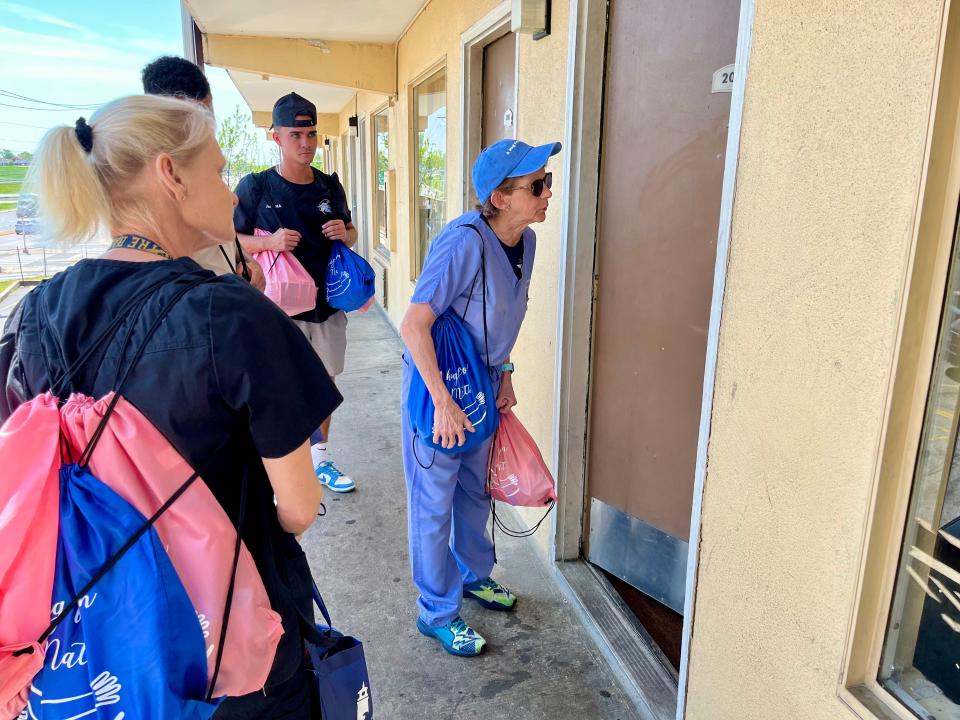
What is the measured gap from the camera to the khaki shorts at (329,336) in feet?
12.0

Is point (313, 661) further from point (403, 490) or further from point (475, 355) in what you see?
point (403, 490)

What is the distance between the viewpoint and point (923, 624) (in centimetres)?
137

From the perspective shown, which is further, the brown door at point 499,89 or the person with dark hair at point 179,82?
the brown door at point 499,89

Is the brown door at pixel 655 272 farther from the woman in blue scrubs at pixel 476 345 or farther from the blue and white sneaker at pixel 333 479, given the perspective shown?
the blue and white sneaker at pixel 333 479

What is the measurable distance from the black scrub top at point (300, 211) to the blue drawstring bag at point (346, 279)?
0.04 metres

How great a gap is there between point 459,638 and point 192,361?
188 centimetres

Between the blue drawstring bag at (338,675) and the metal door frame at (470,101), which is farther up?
the metal door frame at (470,101)

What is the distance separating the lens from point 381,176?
9.07 meters

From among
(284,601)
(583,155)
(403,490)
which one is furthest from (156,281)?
(403,490)

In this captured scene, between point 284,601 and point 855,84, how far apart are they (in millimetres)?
1467

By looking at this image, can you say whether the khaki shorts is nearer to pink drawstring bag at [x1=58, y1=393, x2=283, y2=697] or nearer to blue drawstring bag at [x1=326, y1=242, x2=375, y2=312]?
blue drawstring bag at [x1=326, y1=242, x2=375, y2=312]

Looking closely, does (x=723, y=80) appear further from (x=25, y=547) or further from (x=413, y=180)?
(x=413, y=180)

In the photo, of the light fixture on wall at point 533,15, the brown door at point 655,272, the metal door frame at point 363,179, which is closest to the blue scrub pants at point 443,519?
the brown door at point 655,272

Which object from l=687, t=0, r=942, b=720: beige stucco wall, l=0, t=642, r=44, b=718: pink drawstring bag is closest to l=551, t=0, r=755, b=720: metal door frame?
l=687, t=0, r=942, b=720: beige stucco wall
